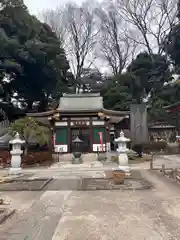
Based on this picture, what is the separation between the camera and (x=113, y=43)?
36.4 metres

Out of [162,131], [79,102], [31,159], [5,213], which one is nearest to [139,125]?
[162,131]

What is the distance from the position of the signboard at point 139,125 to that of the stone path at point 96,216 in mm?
14074

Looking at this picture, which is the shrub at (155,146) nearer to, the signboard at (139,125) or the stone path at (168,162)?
the signboard at (139,125)

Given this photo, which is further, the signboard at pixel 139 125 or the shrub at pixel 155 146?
the signboard at pixel 139 125

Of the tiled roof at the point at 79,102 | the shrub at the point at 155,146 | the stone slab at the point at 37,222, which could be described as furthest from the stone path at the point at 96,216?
the tiled roof at the point at 79,102

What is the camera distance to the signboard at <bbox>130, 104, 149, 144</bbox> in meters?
20.6

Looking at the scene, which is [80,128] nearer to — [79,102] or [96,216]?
[79,102]

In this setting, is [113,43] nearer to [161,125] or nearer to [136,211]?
[161,125]

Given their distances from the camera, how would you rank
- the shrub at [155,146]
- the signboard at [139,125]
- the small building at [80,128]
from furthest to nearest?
the signboard at [139,125] → the shrub at [155,146] → the small building at [80,128]

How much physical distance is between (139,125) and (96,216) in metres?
16.9

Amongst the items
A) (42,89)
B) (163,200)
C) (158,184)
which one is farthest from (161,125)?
(163,200)

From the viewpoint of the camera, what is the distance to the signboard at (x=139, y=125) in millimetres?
20627

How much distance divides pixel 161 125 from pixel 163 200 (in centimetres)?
1865

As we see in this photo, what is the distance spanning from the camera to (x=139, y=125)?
68.2 feet
